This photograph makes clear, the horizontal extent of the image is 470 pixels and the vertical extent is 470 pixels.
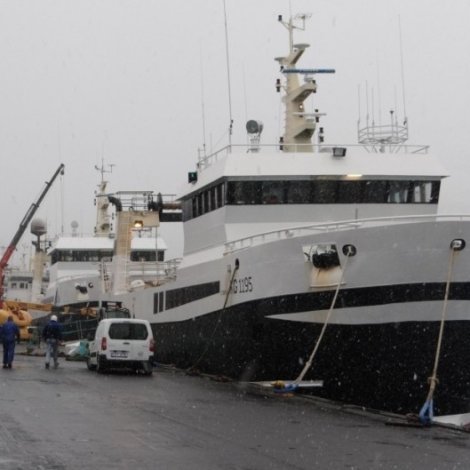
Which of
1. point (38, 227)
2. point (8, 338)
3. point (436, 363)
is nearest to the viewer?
point (436, 363)

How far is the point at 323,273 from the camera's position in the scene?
1917cm

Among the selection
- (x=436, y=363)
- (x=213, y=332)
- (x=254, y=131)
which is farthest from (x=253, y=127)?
(x=436, y=363)

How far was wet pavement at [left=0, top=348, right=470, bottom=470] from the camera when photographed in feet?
34.3

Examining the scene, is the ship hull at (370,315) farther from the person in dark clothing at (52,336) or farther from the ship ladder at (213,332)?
the person in dark clothing at (52,336)

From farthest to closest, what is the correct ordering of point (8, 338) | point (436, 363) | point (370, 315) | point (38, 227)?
1. point (38, 227)
2. point (8, 338)
3. point (370, 315)
4. point (436, 363)

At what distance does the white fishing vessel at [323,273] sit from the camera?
56.4ft

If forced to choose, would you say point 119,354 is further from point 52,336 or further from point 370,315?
point 370,315

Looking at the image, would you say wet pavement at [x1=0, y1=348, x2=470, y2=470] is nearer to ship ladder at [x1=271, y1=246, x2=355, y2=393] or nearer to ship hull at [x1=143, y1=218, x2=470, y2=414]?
ship ladder at [x1=271, y1=246, x2=355, y2=393]

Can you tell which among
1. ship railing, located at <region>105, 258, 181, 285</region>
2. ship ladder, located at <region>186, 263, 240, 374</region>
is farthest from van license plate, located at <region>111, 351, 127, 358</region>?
ship railing, located at <region>105, 258, 181, 285</region>

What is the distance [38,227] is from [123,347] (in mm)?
36621

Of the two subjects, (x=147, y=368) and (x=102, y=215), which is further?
(x=102, y=215)

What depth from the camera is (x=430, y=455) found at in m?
11.7

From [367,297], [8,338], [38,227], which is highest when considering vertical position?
[38,227]

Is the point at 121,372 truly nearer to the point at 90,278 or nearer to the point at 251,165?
the point at 251,165
